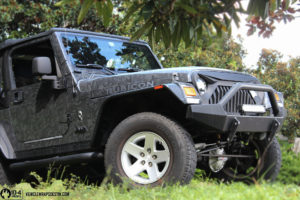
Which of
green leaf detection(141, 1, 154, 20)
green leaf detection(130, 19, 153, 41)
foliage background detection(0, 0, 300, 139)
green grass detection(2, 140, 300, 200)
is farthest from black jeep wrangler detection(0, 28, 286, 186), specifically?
foliage background detection(0, 0, 300, 139)

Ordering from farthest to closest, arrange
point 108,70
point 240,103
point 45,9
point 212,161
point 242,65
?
point 242,65 < point 45,9 < point 108,70 < point 212,161 < point 240,103

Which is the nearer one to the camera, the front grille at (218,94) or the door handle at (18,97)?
the front grille at (218,94)

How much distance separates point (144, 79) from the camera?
4.10 m

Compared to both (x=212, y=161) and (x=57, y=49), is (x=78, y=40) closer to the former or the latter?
(x=57, y=49)

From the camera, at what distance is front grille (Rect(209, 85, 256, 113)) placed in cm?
410

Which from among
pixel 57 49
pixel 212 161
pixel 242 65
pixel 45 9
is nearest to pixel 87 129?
pixel 57 49

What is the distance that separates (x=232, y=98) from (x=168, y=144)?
79 centimetres

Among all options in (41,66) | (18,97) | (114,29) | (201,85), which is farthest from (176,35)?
(114,29)

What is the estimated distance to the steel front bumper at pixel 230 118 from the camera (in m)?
3.81

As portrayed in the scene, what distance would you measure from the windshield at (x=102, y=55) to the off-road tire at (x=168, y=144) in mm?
1072

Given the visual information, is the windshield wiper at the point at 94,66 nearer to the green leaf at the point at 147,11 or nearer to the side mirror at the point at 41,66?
the side mirror at the point at 41,66

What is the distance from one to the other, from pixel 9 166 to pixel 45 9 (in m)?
8.33

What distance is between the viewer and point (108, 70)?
5.14 meters

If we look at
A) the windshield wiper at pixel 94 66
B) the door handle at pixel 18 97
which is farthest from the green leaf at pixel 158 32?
the door handle at pixel 18 97
